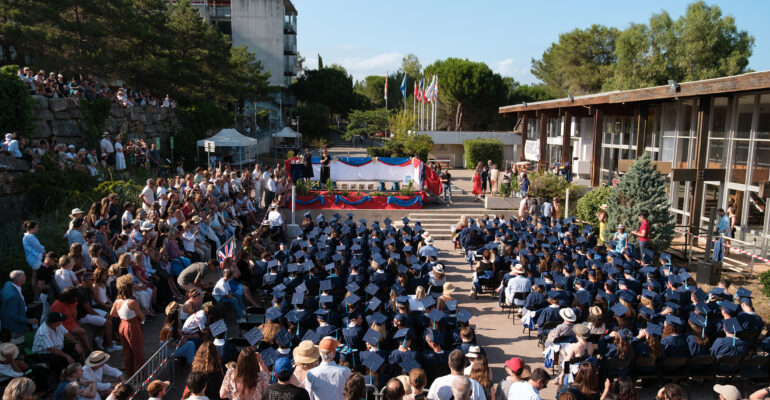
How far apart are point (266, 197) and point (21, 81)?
805 centimetres

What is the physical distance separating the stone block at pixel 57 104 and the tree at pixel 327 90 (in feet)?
171

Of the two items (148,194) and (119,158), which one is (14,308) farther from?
(119,158)

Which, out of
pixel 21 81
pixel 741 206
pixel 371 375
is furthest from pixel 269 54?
pixel 371 375

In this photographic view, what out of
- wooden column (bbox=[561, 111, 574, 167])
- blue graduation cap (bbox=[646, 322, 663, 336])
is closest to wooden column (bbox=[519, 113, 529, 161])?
wooden column (bbox=[561, 111, 574, 167])

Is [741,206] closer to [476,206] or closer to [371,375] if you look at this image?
[476,206]

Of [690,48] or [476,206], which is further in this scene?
[690,48]

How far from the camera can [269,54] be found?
5953 cm

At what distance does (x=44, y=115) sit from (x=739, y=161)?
861 inches

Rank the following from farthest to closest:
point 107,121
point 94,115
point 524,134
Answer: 1. point 524,134
2. point 107,121
3. point 94,115

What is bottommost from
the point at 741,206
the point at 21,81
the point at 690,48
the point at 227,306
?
the point at 227,306

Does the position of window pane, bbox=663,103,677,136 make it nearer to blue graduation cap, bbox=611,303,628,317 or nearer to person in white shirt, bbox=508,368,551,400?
blue graduation cap, bbox=611,303,628,317

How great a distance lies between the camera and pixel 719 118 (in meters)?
17.0

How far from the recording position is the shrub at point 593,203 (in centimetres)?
1775

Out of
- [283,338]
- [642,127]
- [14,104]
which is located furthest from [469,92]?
[283,338]
